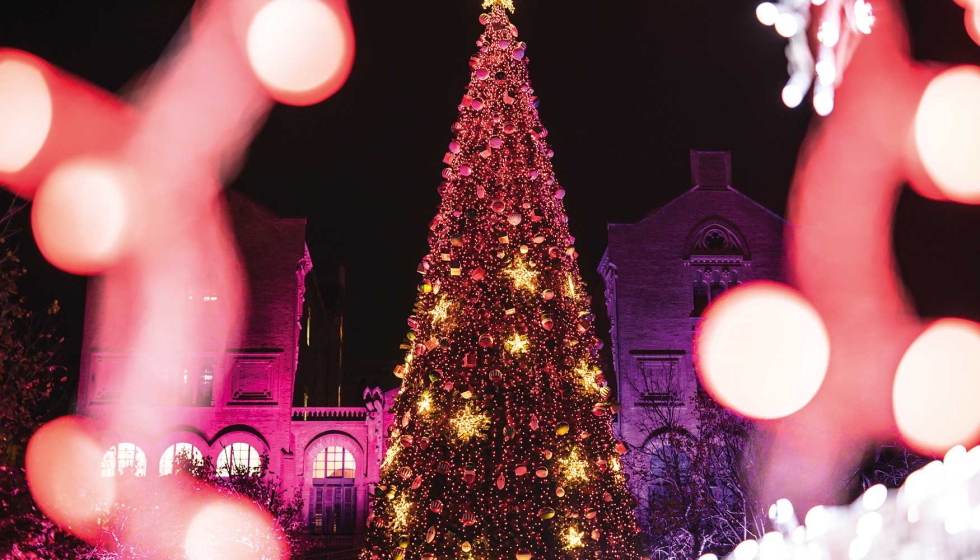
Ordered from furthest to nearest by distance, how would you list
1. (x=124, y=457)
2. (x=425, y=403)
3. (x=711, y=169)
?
(x=711, y=169) < (x=124, y=457) < (x=425, y=403)

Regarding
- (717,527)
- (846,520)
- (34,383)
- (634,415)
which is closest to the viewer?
(34,383)

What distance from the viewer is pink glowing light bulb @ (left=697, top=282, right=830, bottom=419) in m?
31.7

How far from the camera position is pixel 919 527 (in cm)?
1373

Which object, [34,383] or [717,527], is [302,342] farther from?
[34,383]

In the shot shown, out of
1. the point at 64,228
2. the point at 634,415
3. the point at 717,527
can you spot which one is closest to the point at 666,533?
the point at 717,527

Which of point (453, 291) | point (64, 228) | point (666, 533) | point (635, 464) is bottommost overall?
point (666, 533)

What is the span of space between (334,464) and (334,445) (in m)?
0.76

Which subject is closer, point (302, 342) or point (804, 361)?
point (804, 361)

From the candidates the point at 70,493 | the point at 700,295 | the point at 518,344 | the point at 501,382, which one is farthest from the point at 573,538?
the point at 700,295

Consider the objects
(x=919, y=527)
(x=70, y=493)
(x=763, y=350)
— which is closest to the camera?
(x=919, y=527)

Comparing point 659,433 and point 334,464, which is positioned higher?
point 659,433

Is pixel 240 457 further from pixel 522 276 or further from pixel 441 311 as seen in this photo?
pixel 522 276

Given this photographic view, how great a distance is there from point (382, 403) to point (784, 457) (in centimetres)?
1565

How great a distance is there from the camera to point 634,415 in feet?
106
